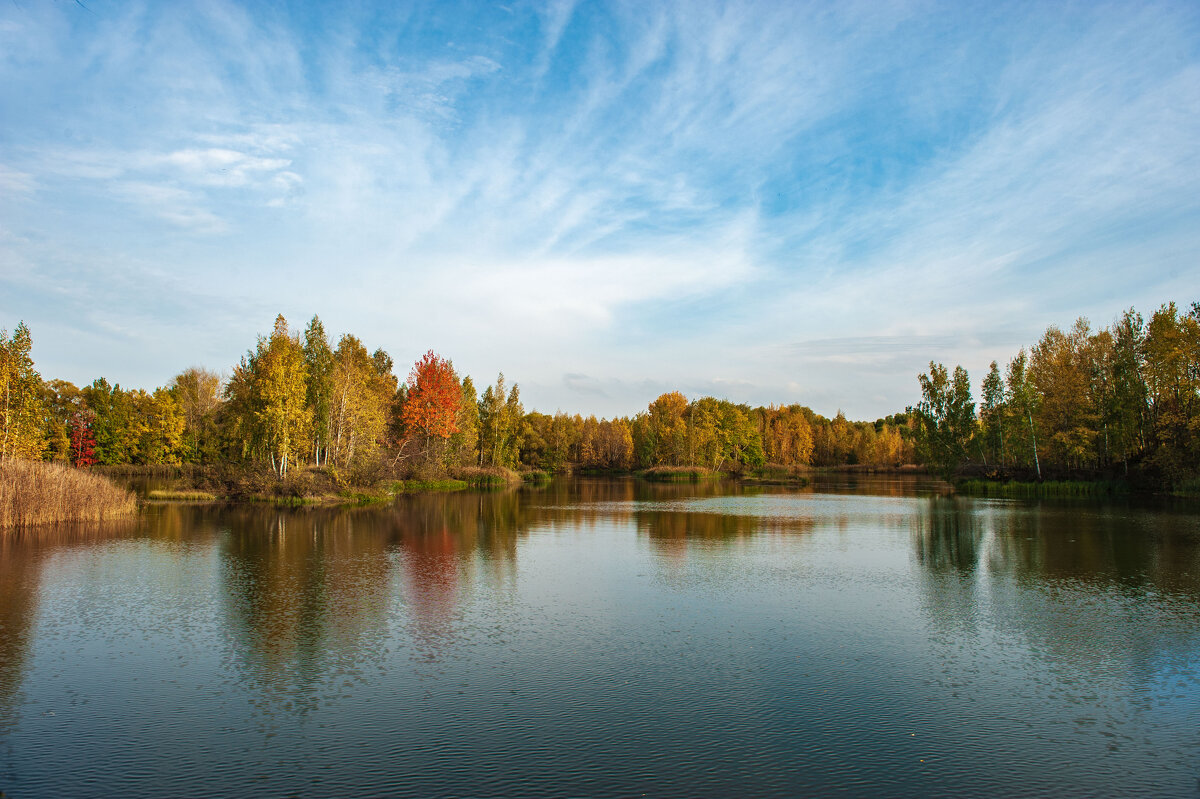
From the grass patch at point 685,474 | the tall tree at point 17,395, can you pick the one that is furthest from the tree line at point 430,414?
the grass patch at point 685,474

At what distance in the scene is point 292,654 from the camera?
1041cm

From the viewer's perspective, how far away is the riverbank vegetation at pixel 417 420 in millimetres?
37656

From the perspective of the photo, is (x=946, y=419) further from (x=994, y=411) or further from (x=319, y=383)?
(x=319, y=383)

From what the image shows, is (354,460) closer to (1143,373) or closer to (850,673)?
(850,673)

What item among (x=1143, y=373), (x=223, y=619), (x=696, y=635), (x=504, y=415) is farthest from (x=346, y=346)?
(x=1143, y=373)

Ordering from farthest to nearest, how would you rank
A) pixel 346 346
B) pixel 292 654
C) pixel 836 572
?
pixel 346 346, pixel 836 572, pixel 292 654

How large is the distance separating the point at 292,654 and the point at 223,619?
316 cm

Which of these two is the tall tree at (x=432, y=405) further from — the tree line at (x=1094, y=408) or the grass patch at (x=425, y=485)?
the tree line at (x=1094, y=408)

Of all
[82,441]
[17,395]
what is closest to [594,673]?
[17,395]

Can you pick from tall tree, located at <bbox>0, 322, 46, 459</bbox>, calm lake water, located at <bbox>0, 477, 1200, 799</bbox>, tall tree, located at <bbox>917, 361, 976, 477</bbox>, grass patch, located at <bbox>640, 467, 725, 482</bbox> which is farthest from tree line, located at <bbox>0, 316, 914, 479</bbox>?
tall tree, located at <bbox>917, 361, 976, 477</bbox>

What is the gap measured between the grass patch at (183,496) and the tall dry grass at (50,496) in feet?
30.3

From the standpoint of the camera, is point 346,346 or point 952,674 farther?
point 346,346

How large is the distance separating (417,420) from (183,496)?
19.0 metres

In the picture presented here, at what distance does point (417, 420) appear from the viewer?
177 ft
